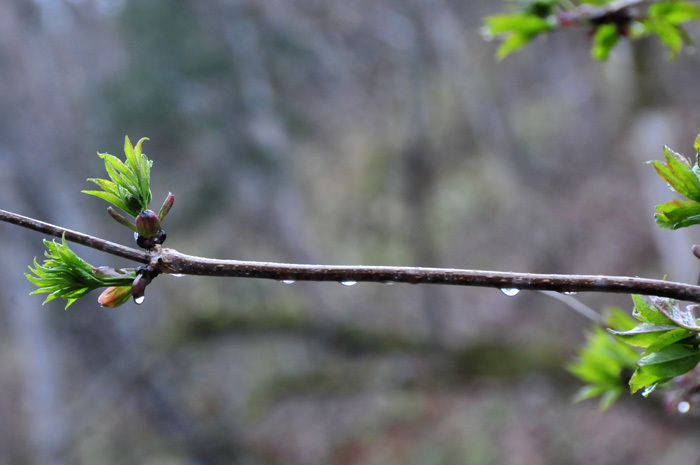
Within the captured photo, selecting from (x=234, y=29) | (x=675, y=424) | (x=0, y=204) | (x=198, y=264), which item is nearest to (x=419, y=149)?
(x=234, y=29)

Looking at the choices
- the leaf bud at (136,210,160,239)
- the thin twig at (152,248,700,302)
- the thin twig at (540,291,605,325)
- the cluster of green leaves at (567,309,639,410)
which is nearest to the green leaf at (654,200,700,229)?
the thin twig at (152,248,700,302)

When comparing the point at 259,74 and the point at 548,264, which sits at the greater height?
the point at 259,74

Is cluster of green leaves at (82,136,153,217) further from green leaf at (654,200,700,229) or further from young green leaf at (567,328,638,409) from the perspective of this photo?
young green leaf at (567,328,638,409)

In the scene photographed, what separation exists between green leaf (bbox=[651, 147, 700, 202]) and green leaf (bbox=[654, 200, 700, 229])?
0.01 meters

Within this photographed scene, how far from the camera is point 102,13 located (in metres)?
6.78

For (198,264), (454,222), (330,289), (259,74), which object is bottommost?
(198,264)

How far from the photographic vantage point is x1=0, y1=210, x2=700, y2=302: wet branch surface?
0.64 metres

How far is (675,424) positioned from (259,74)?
530 centimetres

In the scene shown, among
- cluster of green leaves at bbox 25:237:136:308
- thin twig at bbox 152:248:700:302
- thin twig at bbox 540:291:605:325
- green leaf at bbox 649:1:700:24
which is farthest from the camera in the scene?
green leaf at bbox 649:1:700:24

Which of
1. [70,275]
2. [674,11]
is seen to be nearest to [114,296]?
[70,275]

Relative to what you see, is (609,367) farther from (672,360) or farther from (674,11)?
(674,11)

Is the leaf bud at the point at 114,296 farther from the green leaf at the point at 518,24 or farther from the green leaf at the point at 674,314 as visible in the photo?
the green leaf at the point at 518,24

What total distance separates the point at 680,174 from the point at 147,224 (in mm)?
730

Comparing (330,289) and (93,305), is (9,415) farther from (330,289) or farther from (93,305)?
(330,289)
